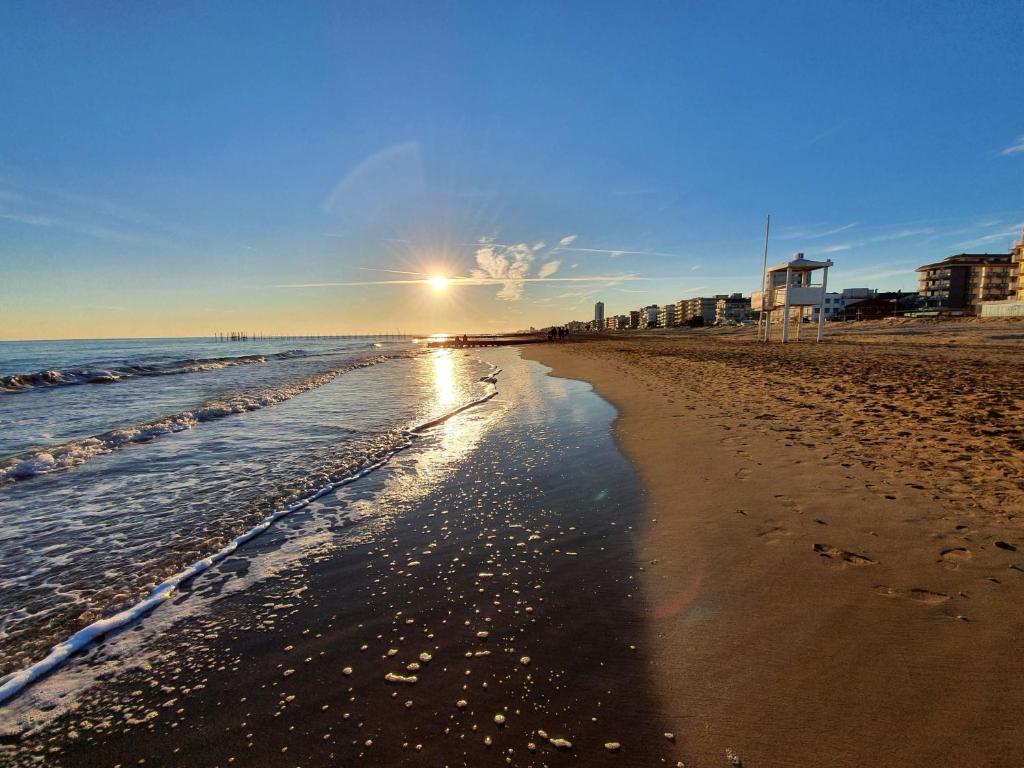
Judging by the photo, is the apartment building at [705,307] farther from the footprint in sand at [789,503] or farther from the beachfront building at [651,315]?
the footprint in sand at [789,503]

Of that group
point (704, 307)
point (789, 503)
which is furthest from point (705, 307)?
point (789, 503)

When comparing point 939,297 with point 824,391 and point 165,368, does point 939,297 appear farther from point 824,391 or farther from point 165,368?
point 165,368

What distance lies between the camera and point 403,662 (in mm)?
2789

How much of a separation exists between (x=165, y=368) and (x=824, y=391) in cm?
3968

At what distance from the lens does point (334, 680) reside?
8.74 ft

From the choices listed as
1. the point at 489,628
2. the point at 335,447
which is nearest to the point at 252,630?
the point at 489,628

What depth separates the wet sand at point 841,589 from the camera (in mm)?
2174

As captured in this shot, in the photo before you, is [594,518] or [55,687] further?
[594,518]

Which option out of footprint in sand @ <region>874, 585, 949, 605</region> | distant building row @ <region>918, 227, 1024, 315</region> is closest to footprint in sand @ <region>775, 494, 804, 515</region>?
footprint in sand @ <region>874, 585, 949, 605</region>

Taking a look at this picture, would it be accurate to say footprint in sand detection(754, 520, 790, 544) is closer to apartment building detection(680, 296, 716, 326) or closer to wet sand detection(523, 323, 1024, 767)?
wet sand detection(523, 323, 1024, 767)

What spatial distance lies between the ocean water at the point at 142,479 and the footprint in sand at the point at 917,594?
6.25 metres

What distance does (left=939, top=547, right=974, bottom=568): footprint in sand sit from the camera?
354 cm

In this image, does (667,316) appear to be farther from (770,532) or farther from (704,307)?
(770,532)

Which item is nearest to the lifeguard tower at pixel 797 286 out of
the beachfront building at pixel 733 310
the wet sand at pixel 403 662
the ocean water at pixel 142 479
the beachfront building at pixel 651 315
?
the ocean water at pixel 142 479
